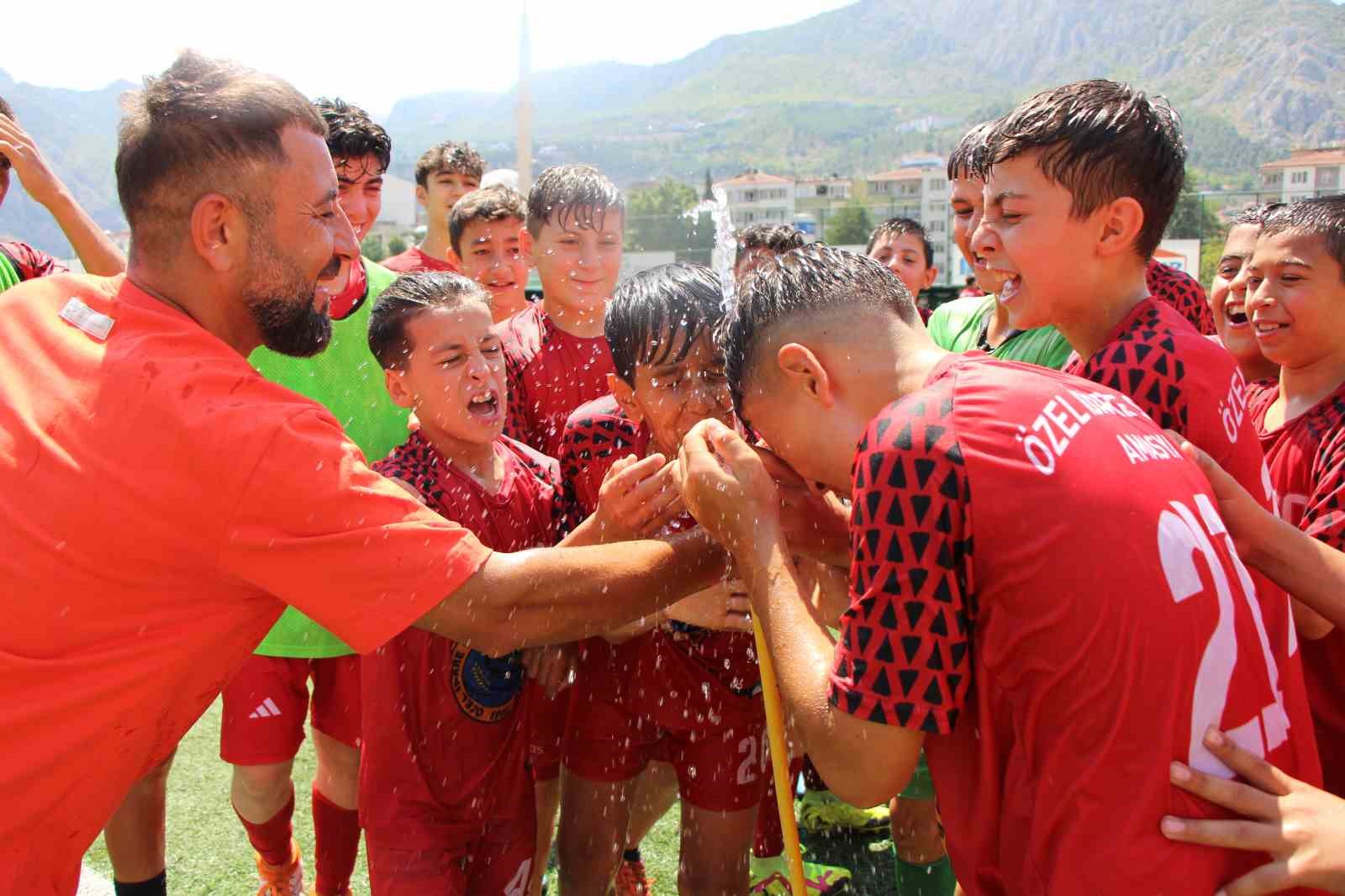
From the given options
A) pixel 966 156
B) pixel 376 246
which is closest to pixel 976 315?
pixel 966 156

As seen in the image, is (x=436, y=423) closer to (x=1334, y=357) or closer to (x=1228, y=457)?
(x=1228, y=457)

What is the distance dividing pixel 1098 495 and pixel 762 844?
300cm

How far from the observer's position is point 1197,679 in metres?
1.69

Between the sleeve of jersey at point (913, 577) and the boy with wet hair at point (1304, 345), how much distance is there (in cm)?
169

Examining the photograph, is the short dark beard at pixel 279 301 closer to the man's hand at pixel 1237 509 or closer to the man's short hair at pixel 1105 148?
the man's short hair at pixel 1105 148

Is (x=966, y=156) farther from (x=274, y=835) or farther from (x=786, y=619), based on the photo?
(x=274, y=835)

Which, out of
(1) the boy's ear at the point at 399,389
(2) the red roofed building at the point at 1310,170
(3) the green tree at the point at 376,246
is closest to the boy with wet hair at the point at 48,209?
(1) the boy's ear at the point at 399,389

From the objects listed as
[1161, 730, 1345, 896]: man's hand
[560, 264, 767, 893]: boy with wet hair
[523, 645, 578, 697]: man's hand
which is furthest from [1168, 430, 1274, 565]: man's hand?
[523, 645, 578, 697]: man's hand

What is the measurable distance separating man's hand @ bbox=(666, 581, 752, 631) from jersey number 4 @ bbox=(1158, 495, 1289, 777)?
1365 millimetres

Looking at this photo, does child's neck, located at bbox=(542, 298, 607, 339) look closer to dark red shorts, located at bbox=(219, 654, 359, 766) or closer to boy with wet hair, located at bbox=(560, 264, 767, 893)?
boy with wet hair, located at bbox=(560, 264, 767, 893)

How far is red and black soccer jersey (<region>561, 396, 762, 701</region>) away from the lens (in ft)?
10.9

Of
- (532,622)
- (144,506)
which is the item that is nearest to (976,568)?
(532,622)

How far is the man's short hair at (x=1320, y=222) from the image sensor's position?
3230mm

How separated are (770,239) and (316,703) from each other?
3608 millimetres
